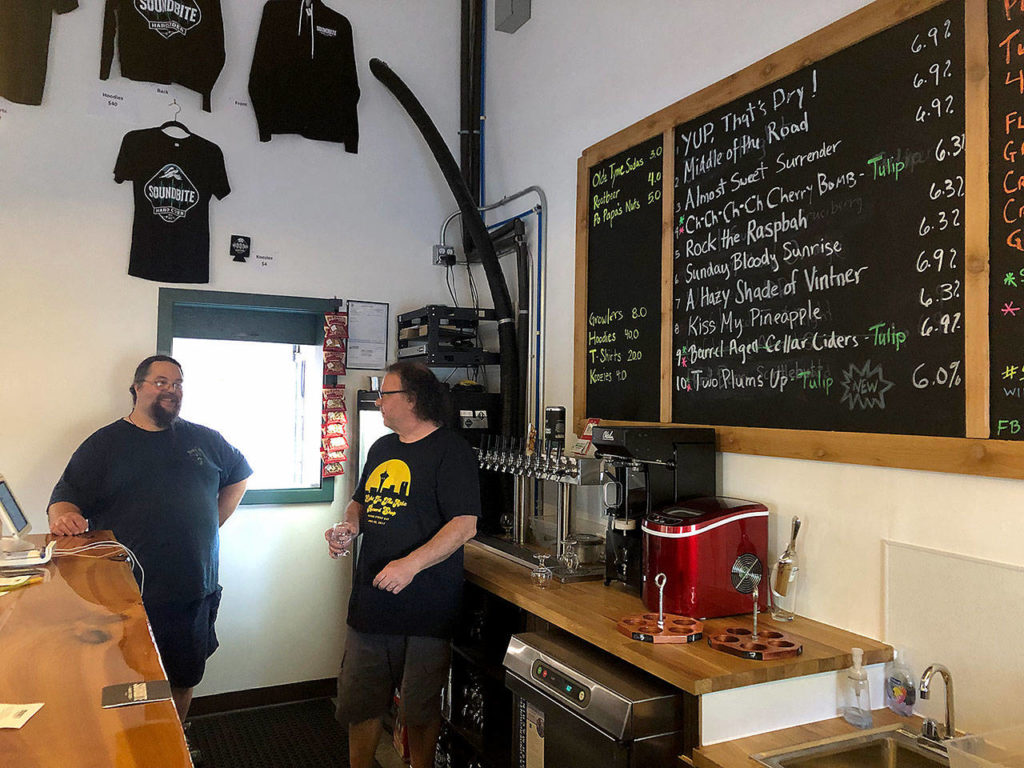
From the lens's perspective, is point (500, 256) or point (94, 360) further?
point (500, 256)

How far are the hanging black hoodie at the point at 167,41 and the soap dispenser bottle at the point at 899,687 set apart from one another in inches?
147

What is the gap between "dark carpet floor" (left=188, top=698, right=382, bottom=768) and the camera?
3.35 m

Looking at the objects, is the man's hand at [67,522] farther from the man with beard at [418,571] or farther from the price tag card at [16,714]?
the price tag card at [16,714]

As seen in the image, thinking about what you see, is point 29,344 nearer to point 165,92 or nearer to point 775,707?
point 165,92

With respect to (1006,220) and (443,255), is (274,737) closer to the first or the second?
(443,255)

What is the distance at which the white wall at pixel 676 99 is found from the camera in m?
1.90

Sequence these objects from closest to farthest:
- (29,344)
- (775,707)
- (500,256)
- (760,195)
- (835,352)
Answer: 1. (775,707)
2. (835,352)
3. (760,195)
4. (29,344)
5. (500,256)

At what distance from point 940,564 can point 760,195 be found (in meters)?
1.19

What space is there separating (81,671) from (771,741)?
1.49m

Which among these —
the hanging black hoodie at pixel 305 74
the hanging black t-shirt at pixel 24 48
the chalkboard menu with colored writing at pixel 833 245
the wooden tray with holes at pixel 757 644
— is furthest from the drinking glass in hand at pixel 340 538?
the hanging black t-shirt at pixel 24 48

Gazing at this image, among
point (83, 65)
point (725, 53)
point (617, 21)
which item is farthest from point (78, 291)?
point (725, 53)

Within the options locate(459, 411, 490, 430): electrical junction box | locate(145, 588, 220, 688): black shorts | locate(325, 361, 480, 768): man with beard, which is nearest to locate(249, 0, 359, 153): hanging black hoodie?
locate(459, 411, 490, 430): electrical junction box

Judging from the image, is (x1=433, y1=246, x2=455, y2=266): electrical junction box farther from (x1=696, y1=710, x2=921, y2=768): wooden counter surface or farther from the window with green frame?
(x1=696, y1=710, x2=921, y2=768): wooden counter surface

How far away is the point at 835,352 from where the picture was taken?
2195 mm
